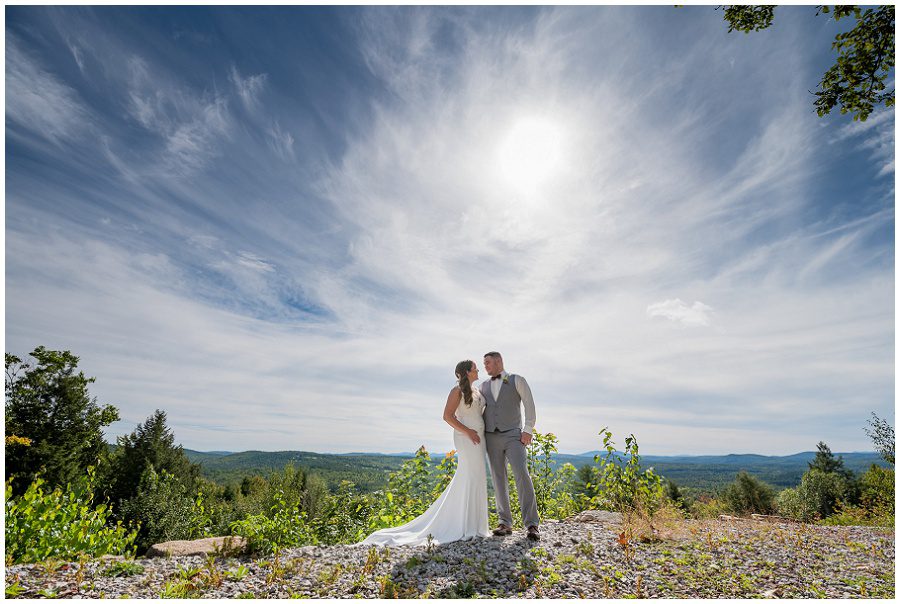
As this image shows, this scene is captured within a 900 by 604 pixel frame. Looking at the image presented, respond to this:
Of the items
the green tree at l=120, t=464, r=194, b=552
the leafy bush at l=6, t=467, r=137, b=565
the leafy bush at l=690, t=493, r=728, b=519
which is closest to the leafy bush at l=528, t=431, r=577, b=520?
the leafy bush at l=690, t=493, r=728, b=519

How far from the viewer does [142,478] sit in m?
25.8

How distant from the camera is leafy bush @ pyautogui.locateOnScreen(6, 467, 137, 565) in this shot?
4.90 meters

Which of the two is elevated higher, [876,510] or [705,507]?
[876,510]

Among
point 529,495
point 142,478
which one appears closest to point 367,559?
point 529,495

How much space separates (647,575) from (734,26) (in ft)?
19.5

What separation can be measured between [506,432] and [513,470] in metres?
0.49

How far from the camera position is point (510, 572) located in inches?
172

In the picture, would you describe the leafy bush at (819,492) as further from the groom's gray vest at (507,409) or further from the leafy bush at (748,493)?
the groom's gray vest at (507,409)

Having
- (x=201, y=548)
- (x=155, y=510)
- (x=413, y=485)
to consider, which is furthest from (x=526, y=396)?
(x=155, y=510)

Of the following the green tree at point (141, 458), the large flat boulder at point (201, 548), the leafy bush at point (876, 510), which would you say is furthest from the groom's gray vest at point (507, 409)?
the green tree at point (141, 458)

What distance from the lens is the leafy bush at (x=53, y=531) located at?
490 centimetres

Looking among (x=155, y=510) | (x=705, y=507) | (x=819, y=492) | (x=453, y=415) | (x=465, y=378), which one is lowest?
(x=155, y=510)

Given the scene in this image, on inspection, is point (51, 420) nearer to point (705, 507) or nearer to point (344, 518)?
point (344, 518)

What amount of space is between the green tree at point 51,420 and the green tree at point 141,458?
7.49ft
